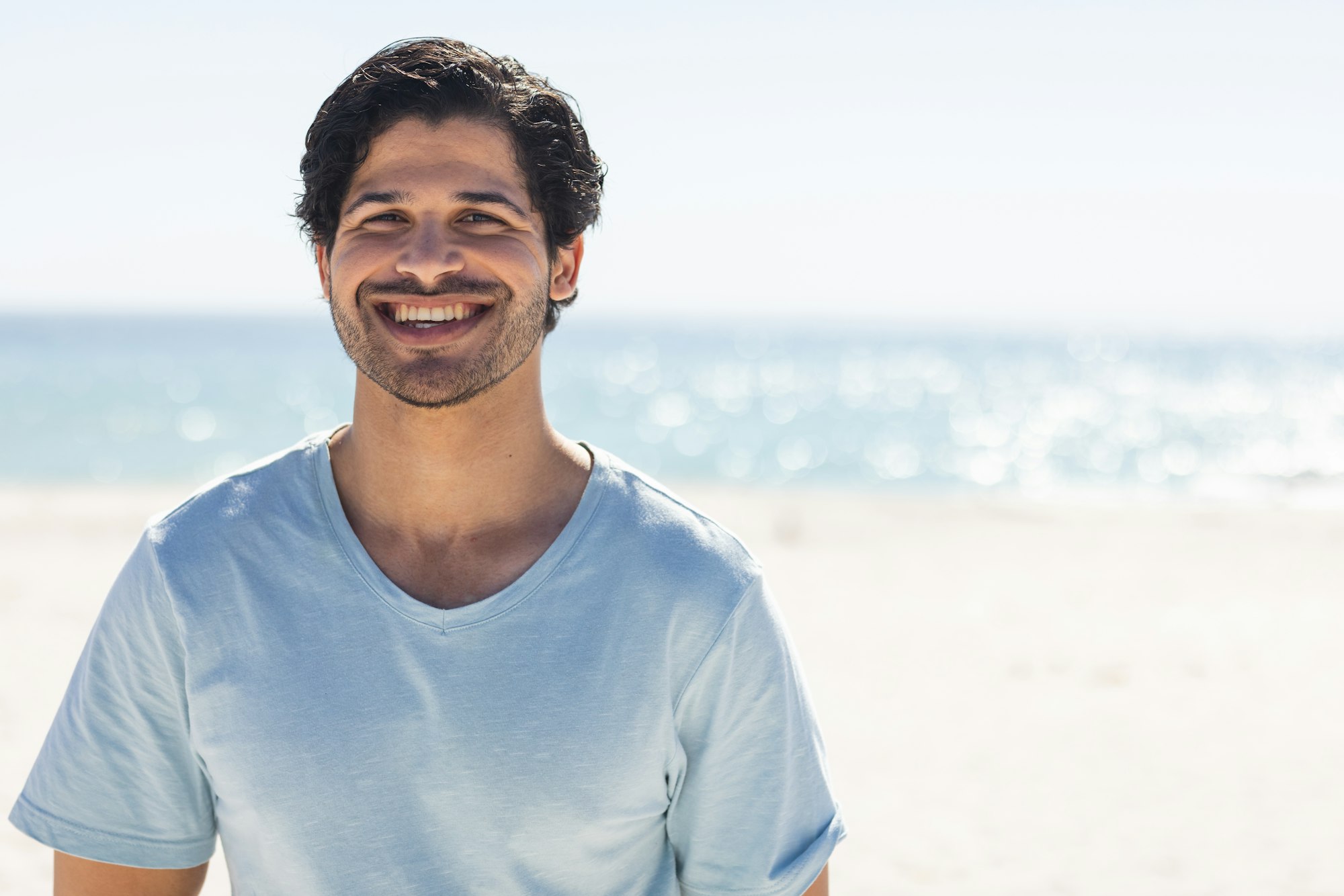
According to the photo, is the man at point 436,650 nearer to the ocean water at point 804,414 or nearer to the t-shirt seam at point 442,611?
the t-shirt seam at point 442,611

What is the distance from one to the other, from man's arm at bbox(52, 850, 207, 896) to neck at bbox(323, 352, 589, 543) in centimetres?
66

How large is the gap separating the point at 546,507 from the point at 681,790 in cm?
53

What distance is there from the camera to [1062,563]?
41.4 feet

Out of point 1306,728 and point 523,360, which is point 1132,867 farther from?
point 523,360

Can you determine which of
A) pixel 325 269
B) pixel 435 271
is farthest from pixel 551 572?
pixel 325 269

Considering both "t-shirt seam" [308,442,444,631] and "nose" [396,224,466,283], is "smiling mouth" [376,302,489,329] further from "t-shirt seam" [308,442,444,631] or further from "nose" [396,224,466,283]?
"t-shirt seam" [308,442,444,631]

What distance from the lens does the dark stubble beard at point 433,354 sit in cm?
182

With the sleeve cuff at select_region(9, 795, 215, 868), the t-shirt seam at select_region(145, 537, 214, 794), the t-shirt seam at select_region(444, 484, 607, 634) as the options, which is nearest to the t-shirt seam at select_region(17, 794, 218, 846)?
the sleeve cuff at select_region(9, 795, 215, 868)

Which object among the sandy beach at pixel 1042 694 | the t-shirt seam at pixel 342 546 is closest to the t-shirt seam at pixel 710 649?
the t-shirt seam at pixel 342 546

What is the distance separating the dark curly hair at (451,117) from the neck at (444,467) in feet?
0.86

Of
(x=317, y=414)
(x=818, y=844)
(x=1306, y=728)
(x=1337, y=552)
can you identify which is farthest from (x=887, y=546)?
(x=317, y=414)

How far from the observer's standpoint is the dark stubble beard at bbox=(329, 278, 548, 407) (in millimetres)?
1823

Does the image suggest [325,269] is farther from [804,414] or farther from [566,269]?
[804,414]

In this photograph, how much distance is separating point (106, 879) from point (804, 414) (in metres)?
39.6
